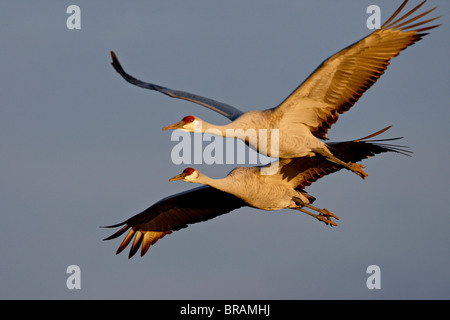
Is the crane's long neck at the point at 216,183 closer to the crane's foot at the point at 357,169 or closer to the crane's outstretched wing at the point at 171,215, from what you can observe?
the crane's outstretched wing at the point at 171,215

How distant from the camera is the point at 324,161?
64.5ft

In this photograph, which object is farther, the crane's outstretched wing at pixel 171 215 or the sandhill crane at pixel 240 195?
the crane's outstretched wing at pixel 171 215

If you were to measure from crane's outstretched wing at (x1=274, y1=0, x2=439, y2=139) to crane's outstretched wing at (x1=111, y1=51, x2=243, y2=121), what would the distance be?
1.51 metres

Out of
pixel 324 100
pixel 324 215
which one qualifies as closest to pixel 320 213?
pixel 324 215

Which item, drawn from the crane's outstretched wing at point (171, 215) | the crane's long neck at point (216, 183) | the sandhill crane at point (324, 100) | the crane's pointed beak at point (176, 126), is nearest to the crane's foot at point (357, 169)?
the sandhill crane at point (324, 100)

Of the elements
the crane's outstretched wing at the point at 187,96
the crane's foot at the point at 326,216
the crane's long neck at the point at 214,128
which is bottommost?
the crane's foot at the point at 326,216

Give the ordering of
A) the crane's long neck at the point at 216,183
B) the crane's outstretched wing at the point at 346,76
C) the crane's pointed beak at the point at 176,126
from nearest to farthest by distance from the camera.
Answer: the crane's outstretched wing at the point at 346,76 < the crane's long neck at the point at 216,183 < the crane's pointed beak at the point at 176,126

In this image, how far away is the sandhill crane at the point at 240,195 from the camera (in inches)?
739

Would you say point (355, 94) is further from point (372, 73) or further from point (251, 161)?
point (251, 161)

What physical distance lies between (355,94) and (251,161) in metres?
2.93

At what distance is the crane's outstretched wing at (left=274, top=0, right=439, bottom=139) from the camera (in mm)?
17547

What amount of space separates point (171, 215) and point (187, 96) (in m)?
2.29

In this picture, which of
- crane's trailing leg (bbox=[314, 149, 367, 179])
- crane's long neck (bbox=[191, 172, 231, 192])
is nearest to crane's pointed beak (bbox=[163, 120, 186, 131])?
crane's long neck (bbox=[191, 172, 231, 192])
